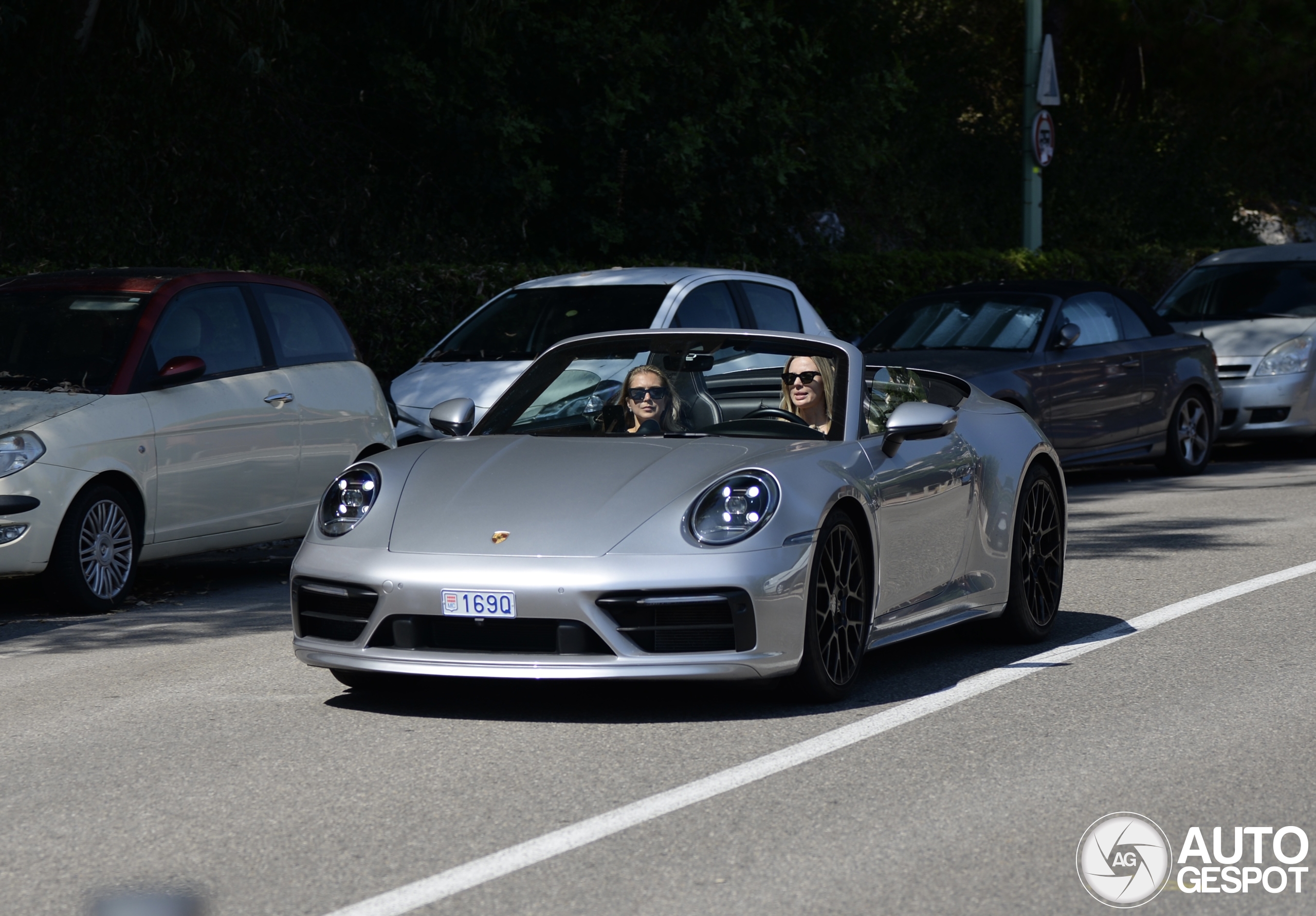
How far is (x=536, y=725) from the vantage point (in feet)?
20.4

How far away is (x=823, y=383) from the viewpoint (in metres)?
7.16

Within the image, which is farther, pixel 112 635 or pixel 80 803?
pixel 112 635

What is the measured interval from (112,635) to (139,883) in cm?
425

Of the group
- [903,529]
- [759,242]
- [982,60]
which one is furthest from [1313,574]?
[982,60]

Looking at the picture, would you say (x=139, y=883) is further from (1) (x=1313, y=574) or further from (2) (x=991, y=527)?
(1) (x=1313, y=574)

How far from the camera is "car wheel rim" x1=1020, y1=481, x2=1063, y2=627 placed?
790cm

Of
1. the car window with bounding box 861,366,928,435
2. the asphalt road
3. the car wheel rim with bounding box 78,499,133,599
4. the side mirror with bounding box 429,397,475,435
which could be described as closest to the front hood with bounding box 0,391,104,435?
the car wheel rim with bounding box 78,499,133,599

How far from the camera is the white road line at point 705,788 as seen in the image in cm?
438

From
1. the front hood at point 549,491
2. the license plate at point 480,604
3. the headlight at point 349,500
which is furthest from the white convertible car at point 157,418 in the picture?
the license plate at point 480,604

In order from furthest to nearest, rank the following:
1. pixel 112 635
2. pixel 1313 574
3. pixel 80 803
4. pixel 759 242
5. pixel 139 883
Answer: pixel 759 242, pixel 1313 574, pixel 112 635, pixel 80 803, pixel 139 883

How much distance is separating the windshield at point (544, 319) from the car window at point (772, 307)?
2.63ft

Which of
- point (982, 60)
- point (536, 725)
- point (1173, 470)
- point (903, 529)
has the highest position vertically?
point (982, 60)

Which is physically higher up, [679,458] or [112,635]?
[679,458]

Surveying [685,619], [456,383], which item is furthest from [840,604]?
[456,383]
